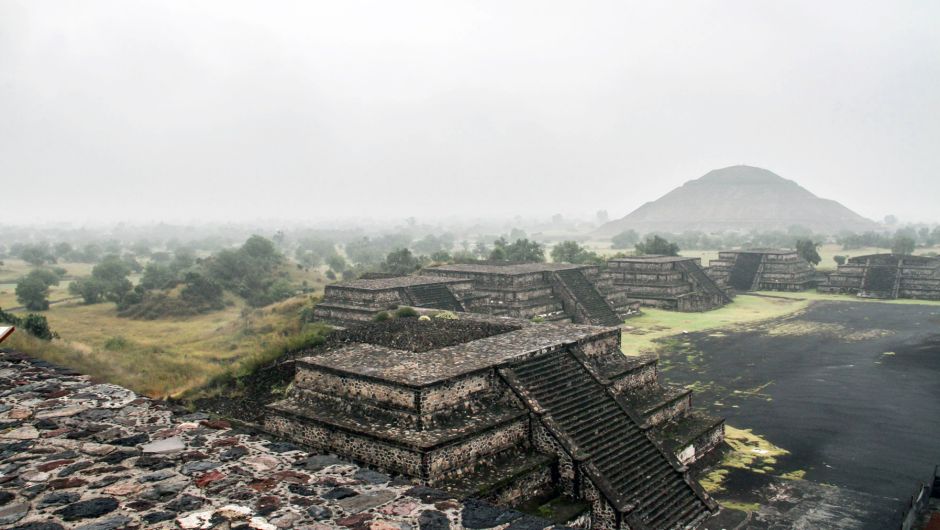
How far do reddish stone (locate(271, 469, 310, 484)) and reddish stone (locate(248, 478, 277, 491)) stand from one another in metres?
0.10

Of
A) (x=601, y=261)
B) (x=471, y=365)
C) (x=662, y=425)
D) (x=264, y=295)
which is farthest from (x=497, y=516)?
(x=601, y=261)

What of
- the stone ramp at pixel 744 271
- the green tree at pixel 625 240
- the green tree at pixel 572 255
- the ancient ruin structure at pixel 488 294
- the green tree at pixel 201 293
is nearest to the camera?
the ancient ruin structure at pixel 488 294

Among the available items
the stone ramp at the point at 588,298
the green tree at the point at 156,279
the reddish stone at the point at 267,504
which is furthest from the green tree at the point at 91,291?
the reddish stone at the point at 267,504

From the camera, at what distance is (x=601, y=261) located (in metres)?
57.8

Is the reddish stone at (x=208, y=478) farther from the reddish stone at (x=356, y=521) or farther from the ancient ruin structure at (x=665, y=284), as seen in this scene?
the ancient ruin structure at (x=665, y=284)

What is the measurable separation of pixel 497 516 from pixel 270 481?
2.40 metres

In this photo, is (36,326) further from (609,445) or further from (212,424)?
(609,445)

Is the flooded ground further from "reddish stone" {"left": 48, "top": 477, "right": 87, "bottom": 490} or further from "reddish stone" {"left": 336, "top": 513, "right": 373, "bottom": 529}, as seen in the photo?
"reddish stone" {"left": 48, "top": 477, "right": 87, "bottom": 490}

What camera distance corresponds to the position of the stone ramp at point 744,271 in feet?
190

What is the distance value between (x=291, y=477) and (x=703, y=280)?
1898 inches

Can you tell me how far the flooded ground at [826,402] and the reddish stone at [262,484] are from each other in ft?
38.2

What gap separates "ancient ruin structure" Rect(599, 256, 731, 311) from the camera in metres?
45.5

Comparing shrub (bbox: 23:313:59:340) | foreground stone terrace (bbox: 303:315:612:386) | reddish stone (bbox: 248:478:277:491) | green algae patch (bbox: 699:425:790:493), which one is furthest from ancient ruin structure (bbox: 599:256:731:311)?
reddish stone (bbox: 248:478:277:491)

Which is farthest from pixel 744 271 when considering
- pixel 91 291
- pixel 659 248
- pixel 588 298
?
pixel 91 291
